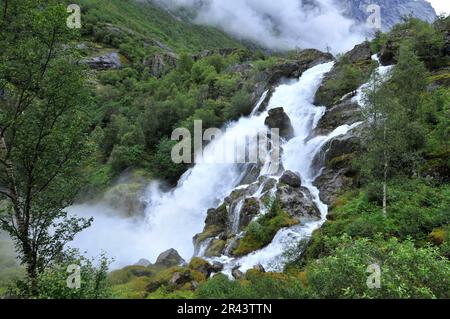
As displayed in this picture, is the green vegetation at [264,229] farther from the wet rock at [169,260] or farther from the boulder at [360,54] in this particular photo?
the boulder at [360,54]

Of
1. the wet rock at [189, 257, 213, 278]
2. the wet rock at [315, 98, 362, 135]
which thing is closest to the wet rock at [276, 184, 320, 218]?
the wet rock at [189, 257, 213, 278]

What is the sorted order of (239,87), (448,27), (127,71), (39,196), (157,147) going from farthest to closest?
(127,71), (239,87), (157,147), (448,27), (39,196)

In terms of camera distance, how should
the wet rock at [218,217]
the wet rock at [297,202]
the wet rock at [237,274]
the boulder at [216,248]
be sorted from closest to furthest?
the wet rock at [237,274]
the wet rock at [297,202]
the boulder at [216,248]
the wet rock at [218,217]

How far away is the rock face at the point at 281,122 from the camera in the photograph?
47.8 metres

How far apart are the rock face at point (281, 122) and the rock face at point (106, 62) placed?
89.5m

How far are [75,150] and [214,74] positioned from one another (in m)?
73.2

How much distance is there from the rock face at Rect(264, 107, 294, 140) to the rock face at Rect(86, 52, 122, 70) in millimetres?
89505

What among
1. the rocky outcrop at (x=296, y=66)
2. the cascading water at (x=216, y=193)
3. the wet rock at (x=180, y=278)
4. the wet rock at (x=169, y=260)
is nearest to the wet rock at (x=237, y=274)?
the cascading water at (x=216, y=193)

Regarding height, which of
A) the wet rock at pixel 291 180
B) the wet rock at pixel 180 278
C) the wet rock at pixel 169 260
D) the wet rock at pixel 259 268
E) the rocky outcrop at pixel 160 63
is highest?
the rocky outcrop at pixel 160 63

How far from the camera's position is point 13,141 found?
15680 millimetres

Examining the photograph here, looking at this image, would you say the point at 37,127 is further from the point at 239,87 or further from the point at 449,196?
the point at 239,87

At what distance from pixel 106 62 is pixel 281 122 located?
94.8 m

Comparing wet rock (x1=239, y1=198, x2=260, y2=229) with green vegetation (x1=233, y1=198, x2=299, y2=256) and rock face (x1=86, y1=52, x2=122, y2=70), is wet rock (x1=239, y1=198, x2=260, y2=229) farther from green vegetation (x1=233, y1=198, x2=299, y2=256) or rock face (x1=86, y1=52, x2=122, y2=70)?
rock face (x1=86, y1=52, x2=122, y2=70)

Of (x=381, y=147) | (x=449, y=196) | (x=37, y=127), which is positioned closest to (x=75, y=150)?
(x=37, y=127)
